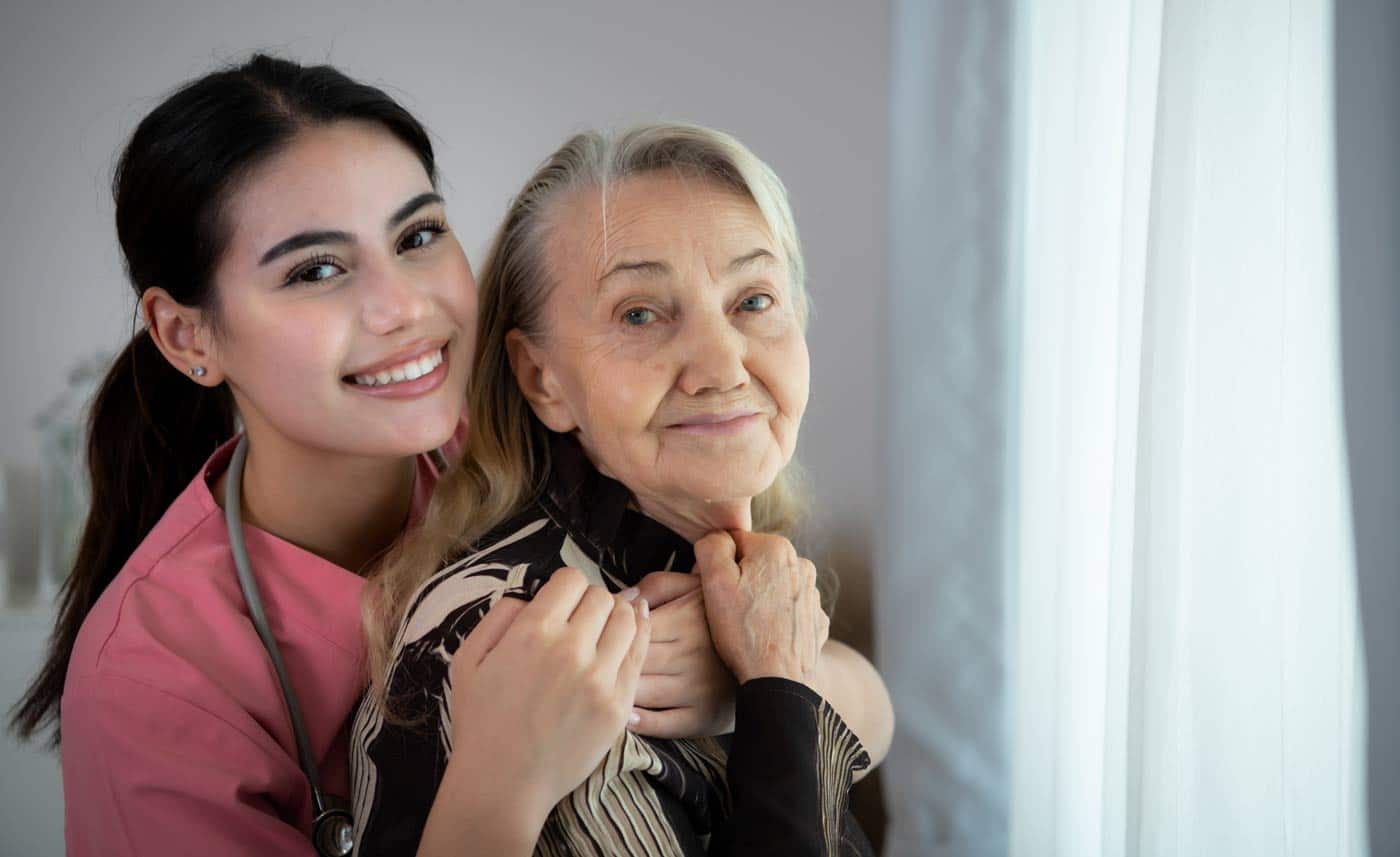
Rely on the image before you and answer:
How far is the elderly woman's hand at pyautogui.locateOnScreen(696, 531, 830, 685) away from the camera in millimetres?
1131

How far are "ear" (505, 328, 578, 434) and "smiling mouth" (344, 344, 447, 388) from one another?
13cm

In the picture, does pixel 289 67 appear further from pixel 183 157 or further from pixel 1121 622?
pixel 1121 622

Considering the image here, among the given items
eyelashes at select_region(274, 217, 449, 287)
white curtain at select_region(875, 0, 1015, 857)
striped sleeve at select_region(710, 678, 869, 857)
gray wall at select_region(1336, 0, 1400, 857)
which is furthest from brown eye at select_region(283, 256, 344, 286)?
gray wall at select_region(1336, 0, 1400, 857)

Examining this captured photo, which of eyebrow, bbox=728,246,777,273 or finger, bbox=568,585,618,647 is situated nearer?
finger, bbox=568,585,618,647

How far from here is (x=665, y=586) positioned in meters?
1.19

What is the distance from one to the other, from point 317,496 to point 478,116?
1414 mm

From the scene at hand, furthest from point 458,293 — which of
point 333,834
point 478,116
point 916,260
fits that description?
point 478,116

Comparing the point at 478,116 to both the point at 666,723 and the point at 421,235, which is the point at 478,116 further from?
the point at 666,723

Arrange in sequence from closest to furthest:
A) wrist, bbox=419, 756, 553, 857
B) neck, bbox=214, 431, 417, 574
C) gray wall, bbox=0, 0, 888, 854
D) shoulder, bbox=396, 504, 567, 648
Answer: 1. wrist, bbox=419, 756, 553, 857
2. shoulder, bbox=396, 504, 567, 648
3. neck, bbox=214, 431, 417, 574
4. gray wall, bbox=0, 0, 888, 854

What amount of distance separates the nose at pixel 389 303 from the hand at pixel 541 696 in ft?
1.40

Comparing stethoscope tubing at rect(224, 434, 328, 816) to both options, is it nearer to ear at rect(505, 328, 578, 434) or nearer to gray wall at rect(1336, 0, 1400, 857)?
ear at rect(505, 328, 578, 434)

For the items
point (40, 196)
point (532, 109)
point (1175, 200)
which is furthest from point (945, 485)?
point (40, 196)

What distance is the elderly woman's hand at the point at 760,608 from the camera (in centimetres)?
113

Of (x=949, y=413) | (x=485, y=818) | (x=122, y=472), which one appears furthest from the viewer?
(x=949, y=413)
